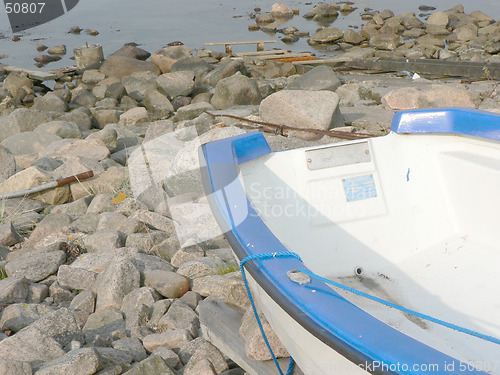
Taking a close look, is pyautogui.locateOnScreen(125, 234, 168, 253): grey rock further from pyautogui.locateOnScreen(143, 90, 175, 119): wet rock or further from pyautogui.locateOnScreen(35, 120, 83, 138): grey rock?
pyautogui.locateOnScreen(143, 90, 175, 119): wet rock

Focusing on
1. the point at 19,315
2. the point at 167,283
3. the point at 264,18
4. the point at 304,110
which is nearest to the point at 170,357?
the point at 167,283

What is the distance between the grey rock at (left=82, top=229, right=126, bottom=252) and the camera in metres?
4.38

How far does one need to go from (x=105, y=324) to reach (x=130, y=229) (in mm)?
1249

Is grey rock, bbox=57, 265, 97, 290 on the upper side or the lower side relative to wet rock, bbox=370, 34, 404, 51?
upper

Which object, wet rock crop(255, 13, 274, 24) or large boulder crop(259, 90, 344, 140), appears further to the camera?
wet rock crop(255, 13, 274, 24)

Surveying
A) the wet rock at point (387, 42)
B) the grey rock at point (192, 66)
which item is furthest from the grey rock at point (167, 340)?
the wet rock at point (387, 42)

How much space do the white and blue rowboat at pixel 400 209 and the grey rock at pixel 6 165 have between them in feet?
12.1

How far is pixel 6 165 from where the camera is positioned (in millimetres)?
6328

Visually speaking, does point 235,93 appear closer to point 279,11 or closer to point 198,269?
point 198,269

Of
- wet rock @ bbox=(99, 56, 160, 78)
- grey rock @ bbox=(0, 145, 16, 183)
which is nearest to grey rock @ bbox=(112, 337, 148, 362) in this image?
grey rock @ bbox=(0, 145, 16, 183)

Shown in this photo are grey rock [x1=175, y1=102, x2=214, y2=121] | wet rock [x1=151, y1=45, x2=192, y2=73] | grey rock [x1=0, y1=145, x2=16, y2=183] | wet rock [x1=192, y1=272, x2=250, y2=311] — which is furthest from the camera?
wet rock [x1=151, y1=45, x2=192, y2=73]

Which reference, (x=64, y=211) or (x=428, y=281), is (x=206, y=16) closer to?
(x=64, y=211)

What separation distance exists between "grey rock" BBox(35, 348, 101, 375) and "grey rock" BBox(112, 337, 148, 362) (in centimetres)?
36

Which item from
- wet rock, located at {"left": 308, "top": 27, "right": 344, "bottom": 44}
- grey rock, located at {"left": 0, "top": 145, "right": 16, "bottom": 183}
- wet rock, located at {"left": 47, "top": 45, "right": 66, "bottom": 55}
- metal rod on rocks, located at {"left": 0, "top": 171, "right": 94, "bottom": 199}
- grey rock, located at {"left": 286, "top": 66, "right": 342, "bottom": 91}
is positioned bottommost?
wet rock, located at {"left": 308, "top": 27, "right": 344, "bottom": 44}
